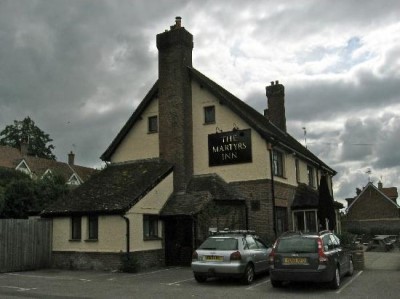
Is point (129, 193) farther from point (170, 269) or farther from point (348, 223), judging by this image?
point (348, 223)

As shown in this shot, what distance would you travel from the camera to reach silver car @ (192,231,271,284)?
45.4ft

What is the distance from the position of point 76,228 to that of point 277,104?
1877 cm

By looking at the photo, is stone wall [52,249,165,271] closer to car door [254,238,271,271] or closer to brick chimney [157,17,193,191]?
brick chimney [157,17,193,191]

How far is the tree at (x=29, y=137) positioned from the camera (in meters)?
69.9

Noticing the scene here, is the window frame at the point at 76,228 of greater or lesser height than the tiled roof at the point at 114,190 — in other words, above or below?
below

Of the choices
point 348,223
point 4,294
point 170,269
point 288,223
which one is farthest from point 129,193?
point 348,223

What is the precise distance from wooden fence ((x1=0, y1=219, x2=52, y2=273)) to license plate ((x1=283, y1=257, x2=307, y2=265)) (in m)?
11.8

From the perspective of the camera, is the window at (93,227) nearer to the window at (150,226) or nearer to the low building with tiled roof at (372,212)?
the window at (150,226)

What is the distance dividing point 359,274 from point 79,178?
48.8 m

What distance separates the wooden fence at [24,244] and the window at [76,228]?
1.18 metres

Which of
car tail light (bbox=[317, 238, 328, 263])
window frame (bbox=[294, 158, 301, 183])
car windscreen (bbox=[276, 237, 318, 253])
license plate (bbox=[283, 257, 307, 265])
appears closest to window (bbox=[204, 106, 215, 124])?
window frame (bbox=[294, 158, 301, 183])

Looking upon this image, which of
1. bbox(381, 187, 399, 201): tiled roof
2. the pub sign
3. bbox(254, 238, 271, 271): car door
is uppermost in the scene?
the pub sign

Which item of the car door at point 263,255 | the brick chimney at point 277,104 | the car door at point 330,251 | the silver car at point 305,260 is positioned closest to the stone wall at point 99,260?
the car door at point 263,255

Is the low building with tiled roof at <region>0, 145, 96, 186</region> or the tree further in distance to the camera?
the tree
